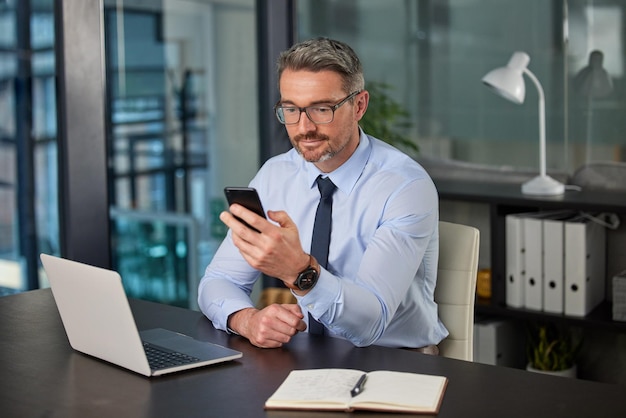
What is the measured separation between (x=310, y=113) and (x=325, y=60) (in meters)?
0.14

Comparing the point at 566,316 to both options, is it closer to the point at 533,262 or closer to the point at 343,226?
the point at 533,262

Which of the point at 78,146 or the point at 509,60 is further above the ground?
the point at 509,60

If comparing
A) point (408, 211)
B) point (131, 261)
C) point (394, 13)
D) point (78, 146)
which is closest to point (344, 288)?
point (408, 211)

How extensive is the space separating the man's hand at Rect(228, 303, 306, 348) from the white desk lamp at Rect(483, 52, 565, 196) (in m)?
1.88

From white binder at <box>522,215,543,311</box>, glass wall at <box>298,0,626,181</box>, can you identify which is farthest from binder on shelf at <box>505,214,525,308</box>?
glass wall at <box>298,0,626,181</box>

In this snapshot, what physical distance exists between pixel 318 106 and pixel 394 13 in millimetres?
2193

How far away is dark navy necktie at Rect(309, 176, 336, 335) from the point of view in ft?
7.92

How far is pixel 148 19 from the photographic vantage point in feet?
12.6

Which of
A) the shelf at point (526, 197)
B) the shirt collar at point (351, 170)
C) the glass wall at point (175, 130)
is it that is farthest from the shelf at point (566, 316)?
the shirt collar at point (351, 170)

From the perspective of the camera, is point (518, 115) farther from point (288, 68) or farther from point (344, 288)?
point (344, 288)

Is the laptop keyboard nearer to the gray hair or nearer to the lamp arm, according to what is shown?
the gray hair

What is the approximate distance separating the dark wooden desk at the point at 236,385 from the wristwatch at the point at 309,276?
0.45 feet

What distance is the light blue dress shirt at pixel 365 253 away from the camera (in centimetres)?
214

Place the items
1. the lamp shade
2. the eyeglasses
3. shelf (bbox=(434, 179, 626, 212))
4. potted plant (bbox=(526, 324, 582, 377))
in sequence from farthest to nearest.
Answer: potted plant (bbox=(526, 324, 582, 377)) < the lamp shade < shelf (bbox=(434, 179, 626, 212)) < the eyeglasses
